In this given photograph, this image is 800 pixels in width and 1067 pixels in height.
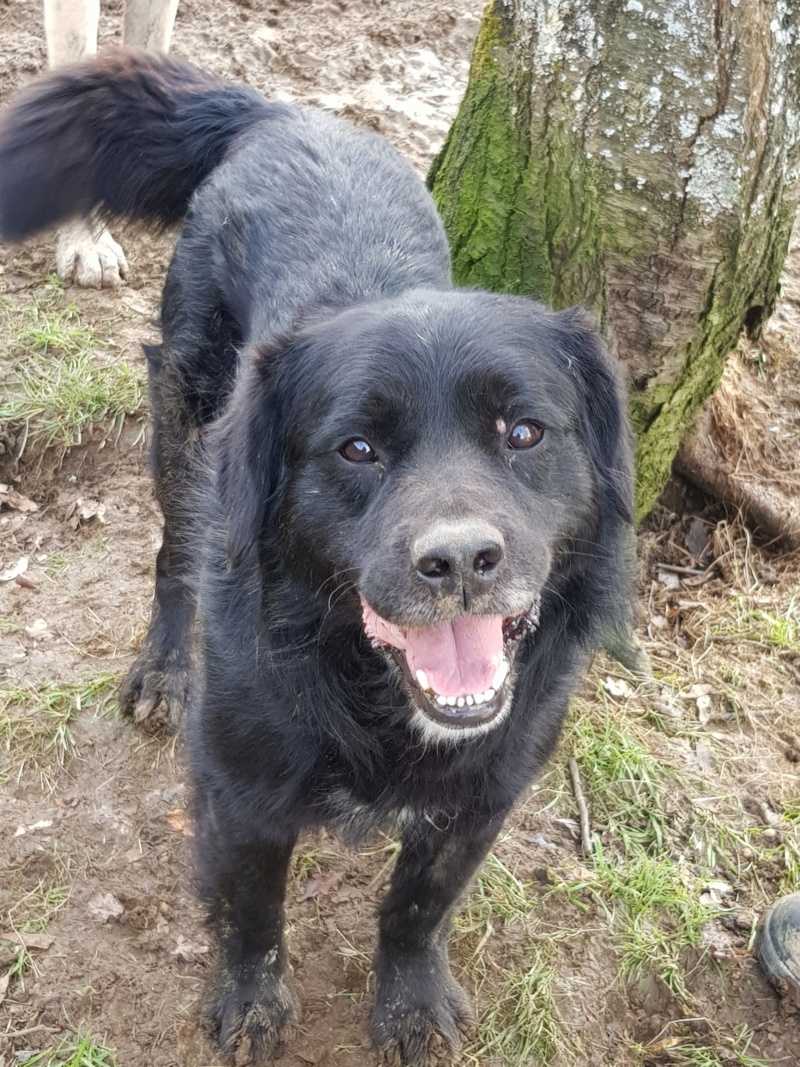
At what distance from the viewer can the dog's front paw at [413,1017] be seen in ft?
9.43

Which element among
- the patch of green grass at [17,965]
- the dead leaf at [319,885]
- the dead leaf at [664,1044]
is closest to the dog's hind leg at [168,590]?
the dead leaf at [319,885]

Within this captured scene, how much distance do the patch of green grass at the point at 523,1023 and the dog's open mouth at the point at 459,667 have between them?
125cm

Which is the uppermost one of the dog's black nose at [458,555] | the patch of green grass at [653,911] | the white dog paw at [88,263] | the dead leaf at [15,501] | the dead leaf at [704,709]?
the dog's black nose at [458,555]

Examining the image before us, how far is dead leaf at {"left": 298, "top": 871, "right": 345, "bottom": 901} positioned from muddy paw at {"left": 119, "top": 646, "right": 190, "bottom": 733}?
71 centimetres

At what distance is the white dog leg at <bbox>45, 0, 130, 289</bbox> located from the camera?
4.54 meters

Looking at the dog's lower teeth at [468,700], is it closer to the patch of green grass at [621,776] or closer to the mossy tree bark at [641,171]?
the patch of green grass at [621,776]

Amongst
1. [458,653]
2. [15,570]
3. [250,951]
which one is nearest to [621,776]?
[250,951]

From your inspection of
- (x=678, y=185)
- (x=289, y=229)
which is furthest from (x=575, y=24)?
(x=289, y=229)

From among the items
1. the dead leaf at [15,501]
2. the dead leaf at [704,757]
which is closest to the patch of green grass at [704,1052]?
the dead leaf at [704,757]

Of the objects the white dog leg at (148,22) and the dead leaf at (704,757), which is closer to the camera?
the dead leaf at (704,757)

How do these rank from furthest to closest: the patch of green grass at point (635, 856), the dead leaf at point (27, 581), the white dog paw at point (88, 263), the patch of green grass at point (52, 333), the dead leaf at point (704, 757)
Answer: the white dog paw at point (88, 263) < the patch of green grass at point (52, 333) < the dead leaf at point (27, 581) < the dead leaf at point (704, 757) < the patch of green grass at point (635, 856)

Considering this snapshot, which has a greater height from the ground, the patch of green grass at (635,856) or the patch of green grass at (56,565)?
the patch of green grass at (635,856)

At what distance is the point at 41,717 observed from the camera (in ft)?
11.5

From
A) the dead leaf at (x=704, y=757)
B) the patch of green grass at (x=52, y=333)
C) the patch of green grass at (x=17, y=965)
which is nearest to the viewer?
the patch of green grass at (x=17, y=965)
